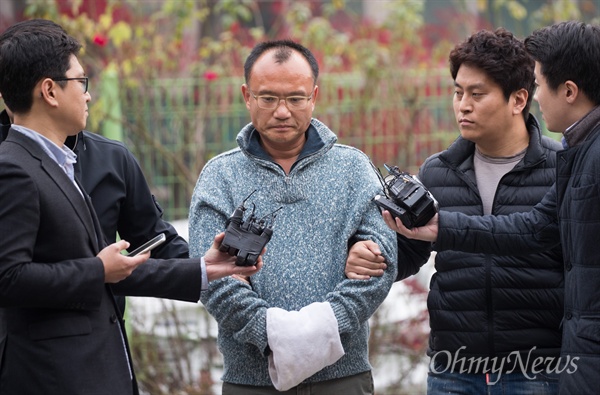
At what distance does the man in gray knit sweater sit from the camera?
3.47m

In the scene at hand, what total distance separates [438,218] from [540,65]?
2.18 feet

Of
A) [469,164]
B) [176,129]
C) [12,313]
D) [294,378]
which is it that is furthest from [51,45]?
[176,129]

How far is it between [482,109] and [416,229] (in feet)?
1.97

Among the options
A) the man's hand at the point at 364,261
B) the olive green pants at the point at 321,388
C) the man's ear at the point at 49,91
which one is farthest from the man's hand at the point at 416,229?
the man's ear at the point at 49,91

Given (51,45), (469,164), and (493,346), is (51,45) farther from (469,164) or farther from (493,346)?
(493,346)

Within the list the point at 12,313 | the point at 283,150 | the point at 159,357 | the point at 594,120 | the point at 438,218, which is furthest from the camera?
the point at 159,357

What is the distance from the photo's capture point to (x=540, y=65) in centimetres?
342

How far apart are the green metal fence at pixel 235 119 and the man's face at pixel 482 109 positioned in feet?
8.95

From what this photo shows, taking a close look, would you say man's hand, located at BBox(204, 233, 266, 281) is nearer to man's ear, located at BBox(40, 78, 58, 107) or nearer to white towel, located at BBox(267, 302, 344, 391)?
white towel, located at BBox(267, 302, 344, 391)

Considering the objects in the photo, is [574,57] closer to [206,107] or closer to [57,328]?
[57,328]

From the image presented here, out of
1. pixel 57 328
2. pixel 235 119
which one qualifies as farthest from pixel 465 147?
pixel 235 119

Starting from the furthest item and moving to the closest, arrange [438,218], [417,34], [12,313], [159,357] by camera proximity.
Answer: [417,34] < [159,357] < [438,218] < [12,313]

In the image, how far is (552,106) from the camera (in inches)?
134

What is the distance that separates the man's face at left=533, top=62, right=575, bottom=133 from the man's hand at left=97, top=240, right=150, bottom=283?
154cm
